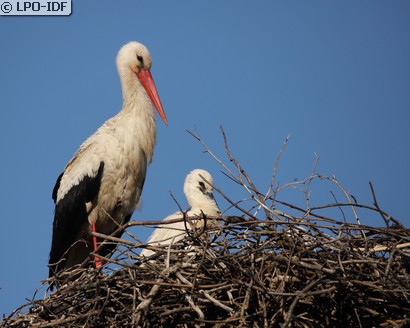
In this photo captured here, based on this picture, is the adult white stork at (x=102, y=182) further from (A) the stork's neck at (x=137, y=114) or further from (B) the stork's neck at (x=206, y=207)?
(B) the stork's neck at (x=206, y=207)

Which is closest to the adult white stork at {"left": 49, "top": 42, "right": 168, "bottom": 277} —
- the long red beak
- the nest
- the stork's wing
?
the stork's wing

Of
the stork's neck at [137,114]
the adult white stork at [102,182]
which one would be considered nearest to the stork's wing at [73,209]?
the adult white stork at [102,182]

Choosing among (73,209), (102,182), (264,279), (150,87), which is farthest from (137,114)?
(264,279)

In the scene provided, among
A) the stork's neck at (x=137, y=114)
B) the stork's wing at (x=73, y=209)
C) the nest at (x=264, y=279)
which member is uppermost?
the stork's neck at (x=137, y=114)

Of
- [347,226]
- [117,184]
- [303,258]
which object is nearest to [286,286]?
[303,258]

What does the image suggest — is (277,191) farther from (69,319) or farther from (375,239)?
(69,319)

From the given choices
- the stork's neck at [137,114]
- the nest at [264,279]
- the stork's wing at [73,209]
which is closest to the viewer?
the nest at [264,279]

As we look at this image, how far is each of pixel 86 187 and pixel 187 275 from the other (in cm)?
206

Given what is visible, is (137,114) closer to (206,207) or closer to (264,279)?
(206,207)

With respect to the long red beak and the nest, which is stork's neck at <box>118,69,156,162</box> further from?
the nest

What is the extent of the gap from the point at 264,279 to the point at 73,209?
2.35m

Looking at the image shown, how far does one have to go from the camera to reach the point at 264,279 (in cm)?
438

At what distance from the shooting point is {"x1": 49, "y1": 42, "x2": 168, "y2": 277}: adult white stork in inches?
250

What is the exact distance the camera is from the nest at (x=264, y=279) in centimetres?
420
